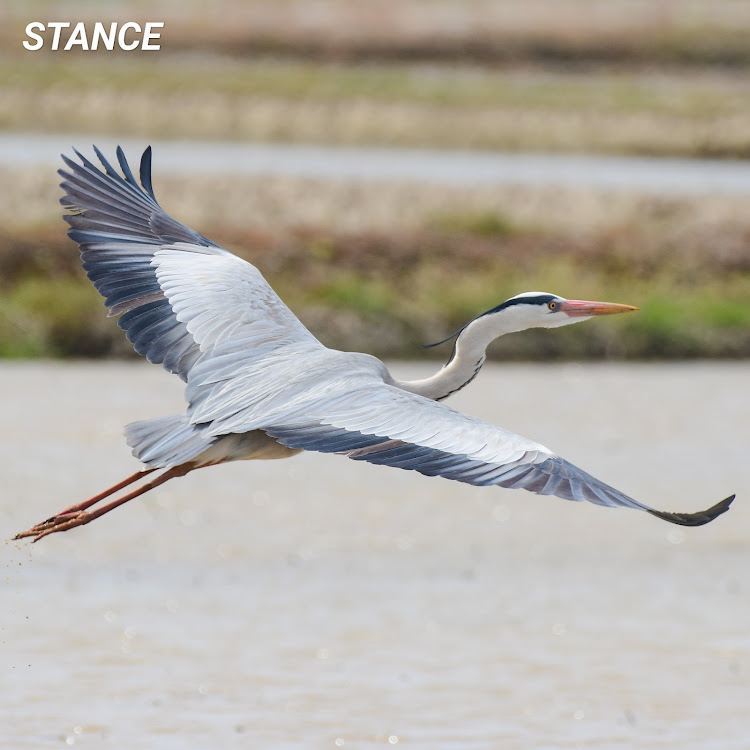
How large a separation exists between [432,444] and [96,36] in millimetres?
36523

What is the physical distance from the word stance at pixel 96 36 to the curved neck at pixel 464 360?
111 feet

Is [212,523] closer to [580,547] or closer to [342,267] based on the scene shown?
[580,547]

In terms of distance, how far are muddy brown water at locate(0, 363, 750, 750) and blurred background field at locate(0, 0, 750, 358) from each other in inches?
114

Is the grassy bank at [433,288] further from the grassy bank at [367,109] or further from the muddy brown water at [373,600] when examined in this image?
the grassy bank at [367,109]

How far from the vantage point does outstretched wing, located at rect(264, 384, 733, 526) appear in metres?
6.34

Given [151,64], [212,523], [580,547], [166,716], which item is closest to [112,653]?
[166,716]

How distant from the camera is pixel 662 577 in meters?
11.7

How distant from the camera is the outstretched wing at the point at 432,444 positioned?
634 cm

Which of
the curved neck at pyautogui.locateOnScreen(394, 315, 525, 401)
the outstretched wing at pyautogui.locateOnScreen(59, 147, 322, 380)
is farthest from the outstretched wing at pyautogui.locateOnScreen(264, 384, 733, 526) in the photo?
the outstretched wing at pyautogui.locateOnScreen(59, 147, 322, 380)

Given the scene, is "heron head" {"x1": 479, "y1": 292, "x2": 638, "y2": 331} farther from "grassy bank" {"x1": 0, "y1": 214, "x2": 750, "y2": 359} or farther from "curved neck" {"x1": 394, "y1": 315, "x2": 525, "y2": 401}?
"grassy bank" {"x1": 0, "y1": 214, "x2": 750, "y2": 359}

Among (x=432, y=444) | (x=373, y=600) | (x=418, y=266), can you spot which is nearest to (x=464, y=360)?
(x=432, y=444)

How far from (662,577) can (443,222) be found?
1153 centimetres

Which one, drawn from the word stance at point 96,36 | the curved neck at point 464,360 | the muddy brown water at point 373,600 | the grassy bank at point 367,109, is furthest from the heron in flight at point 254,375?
the word stance at point 96,36

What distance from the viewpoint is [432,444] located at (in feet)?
22.3
